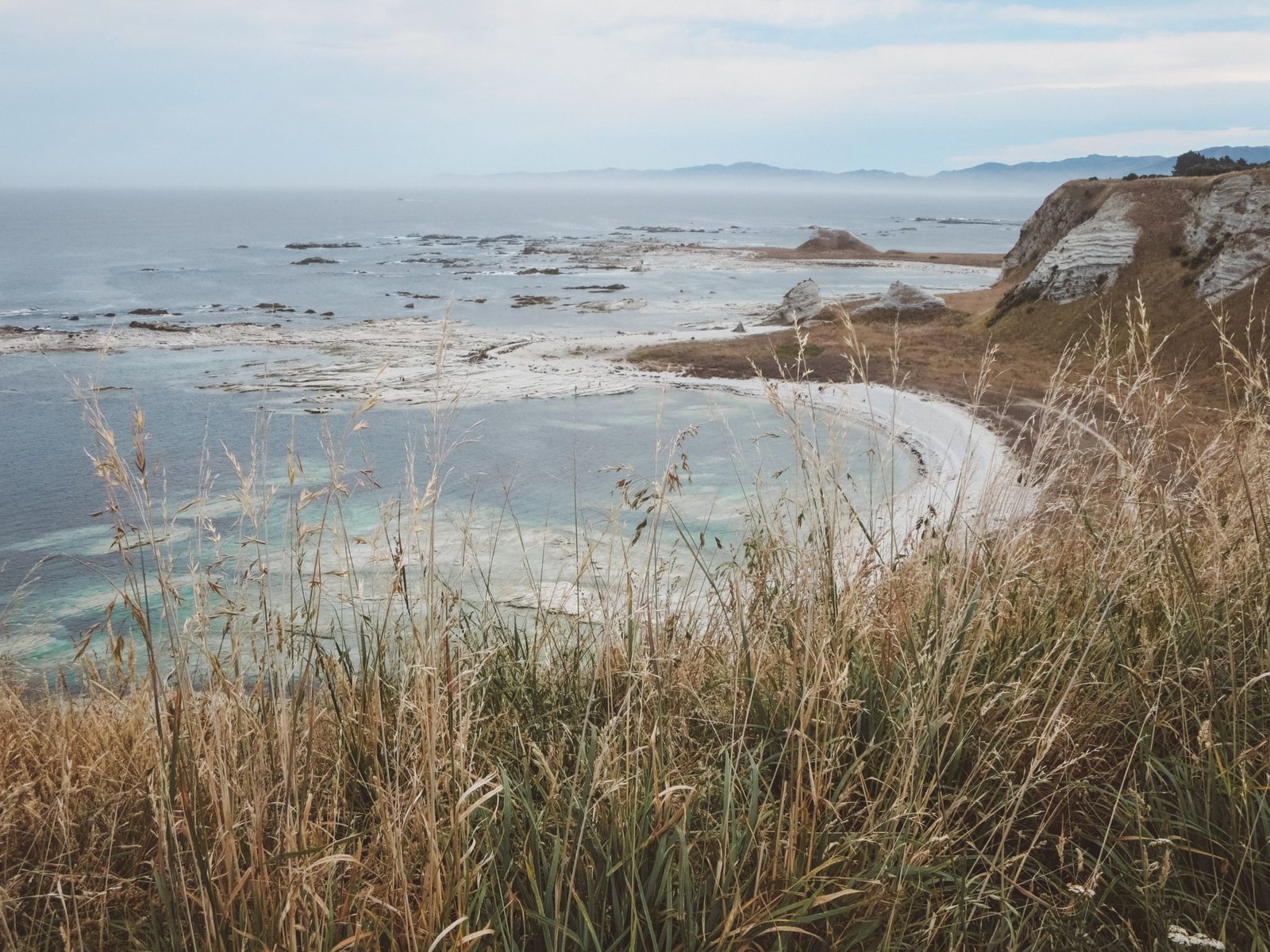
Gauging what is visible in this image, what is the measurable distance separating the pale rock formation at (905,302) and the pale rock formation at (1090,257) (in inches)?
166

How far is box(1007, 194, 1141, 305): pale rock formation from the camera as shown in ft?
87.8

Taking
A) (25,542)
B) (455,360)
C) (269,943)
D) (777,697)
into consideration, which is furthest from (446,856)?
(455,360)

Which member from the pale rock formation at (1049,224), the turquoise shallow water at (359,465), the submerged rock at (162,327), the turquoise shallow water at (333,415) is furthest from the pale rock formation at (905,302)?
the submerged rock at (162,327)

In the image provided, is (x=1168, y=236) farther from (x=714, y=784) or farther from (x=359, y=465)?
(x=714, y=784)

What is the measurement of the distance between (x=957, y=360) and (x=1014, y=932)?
2590cm

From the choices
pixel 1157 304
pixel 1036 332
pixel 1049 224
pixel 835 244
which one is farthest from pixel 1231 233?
pixel 835 244

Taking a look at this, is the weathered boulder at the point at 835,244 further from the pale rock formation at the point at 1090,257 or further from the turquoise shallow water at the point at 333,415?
the pale rock formation at the point at 1090,257

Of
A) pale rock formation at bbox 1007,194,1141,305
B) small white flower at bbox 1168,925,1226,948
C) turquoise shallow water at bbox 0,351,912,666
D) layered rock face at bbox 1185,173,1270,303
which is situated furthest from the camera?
pale rock formation at bbox 1007,194,1141,305

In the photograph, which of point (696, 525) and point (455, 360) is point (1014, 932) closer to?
point (696, 525)

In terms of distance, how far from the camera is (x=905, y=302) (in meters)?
32.9

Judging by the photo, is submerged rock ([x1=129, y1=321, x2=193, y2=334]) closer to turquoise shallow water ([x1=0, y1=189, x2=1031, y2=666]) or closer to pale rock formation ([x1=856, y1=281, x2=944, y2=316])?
turquoise shallow water ([x1=0, y1=189, x2=1031, y2=666])

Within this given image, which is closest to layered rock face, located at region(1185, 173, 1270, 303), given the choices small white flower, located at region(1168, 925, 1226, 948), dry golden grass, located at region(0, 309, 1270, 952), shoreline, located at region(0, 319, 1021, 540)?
shoreline, located at region(0, 319, 1021, 540)

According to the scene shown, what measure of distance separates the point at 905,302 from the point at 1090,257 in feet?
22.3

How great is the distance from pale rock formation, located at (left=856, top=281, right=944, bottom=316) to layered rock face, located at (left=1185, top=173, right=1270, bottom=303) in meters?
8.81
